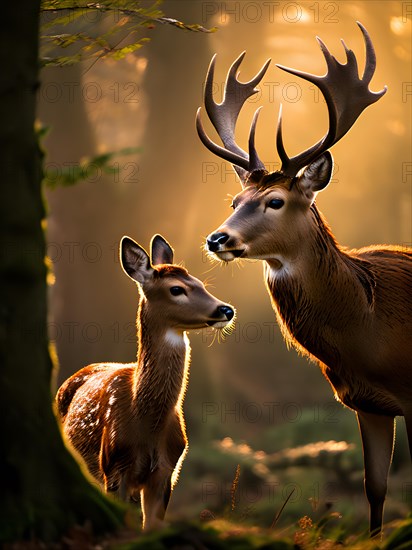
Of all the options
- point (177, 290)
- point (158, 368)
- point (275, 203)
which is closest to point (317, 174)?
point (275, 203)

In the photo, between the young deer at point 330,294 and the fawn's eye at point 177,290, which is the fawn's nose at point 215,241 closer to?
the young deer at point 330,294

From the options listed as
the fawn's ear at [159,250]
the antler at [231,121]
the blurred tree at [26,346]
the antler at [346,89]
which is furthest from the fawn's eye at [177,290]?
the blurred tree at [26,346]

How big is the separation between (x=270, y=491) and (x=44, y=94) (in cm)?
896

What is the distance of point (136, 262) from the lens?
6.37m

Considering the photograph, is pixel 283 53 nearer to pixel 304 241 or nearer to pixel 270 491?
pixel 270 491

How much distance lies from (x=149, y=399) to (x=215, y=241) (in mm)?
1016

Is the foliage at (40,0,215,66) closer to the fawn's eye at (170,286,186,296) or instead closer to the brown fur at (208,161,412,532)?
the brown fur at (208,161,412,532)

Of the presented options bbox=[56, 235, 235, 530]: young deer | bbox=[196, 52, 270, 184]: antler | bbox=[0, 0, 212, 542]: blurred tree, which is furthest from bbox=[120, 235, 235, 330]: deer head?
bbox=[0, 0, 212, 542]: blurred tree

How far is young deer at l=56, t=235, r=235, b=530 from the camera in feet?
19.2

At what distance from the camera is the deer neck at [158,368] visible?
6.05 m

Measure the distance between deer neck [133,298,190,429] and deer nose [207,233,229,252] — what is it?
22.5 inches

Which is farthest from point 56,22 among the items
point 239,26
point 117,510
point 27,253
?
point 239,26

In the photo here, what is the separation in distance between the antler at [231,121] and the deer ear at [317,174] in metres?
0.44

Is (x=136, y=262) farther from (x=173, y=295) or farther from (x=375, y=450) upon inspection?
(x=375, y=450)
